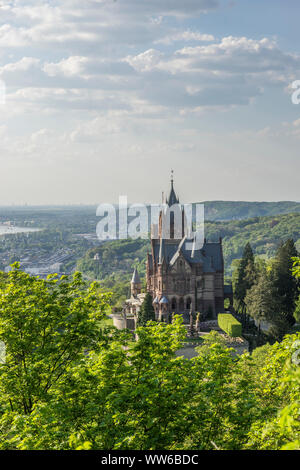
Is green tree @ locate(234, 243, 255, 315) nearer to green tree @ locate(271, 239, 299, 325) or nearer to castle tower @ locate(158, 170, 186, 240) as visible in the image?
green tree @ locate(271, 239, 299, 325)

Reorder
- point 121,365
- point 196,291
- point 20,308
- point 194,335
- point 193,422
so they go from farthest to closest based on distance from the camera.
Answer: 1. point 196,291
2. point 194,335
3. point 20,308
4. point 121,365
5. point 193,422

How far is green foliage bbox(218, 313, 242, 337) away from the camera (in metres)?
47.0

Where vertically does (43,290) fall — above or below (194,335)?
above

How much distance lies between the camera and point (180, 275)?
53.0 m

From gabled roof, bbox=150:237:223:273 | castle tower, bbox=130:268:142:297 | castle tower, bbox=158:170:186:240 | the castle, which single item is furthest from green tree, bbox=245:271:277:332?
castle tower, bbox=130:268:142:297

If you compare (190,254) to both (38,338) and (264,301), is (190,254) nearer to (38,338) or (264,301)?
(264,301)

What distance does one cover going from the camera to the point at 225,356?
14211 millimetres

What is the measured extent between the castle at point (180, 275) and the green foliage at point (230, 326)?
4413 mm

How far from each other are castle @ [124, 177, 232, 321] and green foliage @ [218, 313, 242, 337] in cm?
441

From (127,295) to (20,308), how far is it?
63385mm

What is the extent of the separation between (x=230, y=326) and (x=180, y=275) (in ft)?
30.8

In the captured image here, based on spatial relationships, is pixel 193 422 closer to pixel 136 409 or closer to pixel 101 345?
pixel 136 409
